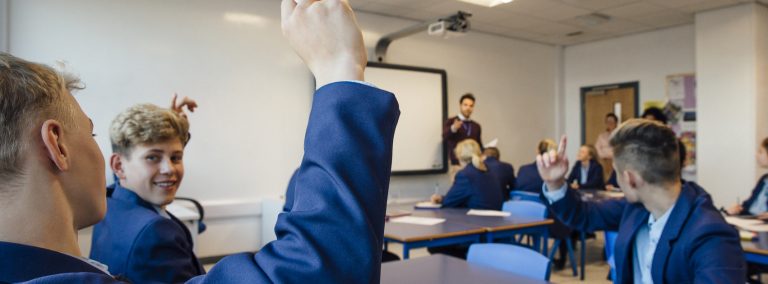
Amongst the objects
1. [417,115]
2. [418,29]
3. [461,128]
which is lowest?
[461,128]

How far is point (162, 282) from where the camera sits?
1.33 metres

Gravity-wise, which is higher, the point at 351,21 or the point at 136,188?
the point at 351,21

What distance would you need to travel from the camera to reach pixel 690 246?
5.55ft

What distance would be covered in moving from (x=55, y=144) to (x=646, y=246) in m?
2.00

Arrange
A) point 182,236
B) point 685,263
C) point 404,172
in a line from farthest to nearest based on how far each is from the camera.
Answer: point 404,172
point 685,263
point 182,236

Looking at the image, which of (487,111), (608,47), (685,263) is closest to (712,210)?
(685,263)

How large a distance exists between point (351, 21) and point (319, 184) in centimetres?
20

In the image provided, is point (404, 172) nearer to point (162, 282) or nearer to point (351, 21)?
point (162, 282)

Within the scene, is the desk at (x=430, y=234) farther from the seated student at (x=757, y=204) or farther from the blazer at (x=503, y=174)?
the seated student at (x=757, y=204)

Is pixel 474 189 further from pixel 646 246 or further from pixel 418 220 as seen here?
pixel 646 246

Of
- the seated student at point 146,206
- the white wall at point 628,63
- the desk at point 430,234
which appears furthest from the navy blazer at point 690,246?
the white wall at point 628,63

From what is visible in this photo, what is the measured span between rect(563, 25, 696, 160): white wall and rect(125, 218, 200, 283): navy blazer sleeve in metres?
7.69

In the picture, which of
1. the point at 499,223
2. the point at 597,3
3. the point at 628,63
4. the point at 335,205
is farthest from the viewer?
the point at 628,63

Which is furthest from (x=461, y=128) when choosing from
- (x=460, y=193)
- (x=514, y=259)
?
(x=514, y=259)
